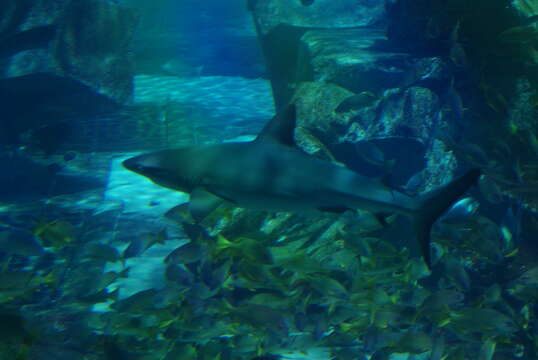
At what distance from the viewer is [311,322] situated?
3.91 meters

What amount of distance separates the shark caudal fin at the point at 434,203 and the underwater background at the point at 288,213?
8.5 inches

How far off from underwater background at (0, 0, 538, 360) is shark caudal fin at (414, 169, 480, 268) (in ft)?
0.71

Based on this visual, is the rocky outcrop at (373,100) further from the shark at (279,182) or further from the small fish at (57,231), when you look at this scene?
the small fish at (57,231)

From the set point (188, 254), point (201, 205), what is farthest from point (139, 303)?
point (201, 205)

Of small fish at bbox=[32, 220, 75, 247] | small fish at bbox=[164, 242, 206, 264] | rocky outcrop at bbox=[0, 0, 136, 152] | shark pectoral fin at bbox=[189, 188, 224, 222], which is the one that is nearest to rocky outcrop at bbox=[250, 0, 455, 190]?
small fish at bbox=[164, 242, 206, 264]

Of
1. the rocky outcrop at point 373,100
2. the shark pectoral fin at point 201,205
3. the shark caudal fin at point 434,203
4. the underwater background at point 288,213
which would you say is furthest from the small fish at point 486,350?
the rocky outcrop at point 373,100

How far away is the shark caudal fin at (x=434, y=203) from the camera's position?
2205 millimetres

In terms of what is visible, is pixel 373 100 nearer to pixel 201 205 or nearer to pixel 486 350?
pixel 486 350

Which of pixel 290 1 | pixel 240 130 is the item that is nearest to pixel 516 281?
pixel 240 130

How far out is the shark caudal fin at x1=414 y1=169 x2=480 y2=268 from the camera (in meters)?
2.21

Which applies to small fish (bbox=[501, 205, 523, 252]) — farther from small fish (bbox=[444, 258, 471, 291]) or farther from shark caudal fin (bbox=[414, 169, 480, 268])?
shark caudal fin (bbox=[414, 169, 480, 268])

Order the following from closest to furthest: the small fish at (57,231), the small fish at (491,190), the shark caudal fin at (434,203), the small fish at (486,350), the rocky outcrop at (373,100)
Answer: the shark caudal fin at (434,203) → the small fish at (486,350) → the small fish at (57,231) → the small fish at (491,190) → the rocky outcrop at (373,100)

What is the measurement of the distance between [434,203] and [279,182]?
919 mm

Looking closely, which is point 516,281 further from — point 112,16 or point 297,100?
point 112,16
